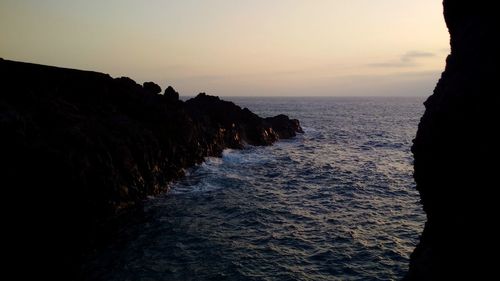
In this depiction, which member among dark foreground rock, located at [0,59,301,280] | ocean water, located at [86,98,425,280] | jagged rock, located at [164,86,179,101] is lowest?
ocean water, located at [86,98,425,280]

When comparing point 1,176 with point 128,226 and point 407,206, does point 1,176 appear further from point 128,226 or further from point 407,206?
point 407,206

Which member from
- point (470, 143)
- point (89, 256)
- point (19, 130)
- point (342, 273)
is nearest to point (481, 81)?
point (470, 143)

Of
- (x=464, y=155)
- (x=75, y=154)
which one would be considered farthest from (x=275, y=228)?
(x=464, y=155)

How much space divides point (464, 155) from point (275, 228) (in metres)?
16.3

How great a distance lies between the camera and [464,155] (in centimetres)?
1044

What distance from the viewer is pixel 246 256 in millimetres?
20703

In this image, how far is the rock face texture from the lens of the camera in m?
9.66

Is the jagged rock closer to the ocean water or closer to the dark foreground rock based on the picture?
the dark foreground rock

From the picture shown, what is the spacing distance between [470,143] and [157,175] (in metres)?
29.0

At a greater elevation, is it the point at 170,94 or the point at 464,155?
the point at 170,94

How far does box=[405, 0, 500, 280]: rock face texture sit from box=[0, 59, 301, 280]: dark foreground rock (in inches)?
642

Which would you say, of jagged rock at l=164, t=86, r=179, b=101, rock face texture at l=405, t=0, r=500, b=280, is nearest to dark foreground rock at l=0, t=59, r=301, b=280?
jagged rock at l=164, t=86, r=179, b=101

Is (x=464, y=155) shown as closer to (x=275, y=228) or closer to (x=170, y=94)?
(x=275, y=228)

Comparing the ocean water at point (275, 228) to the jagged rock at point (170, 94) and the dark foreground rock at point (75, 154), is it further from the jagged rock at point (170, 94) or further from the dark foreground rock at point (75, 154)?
the jagged rock at point (170, 94)
